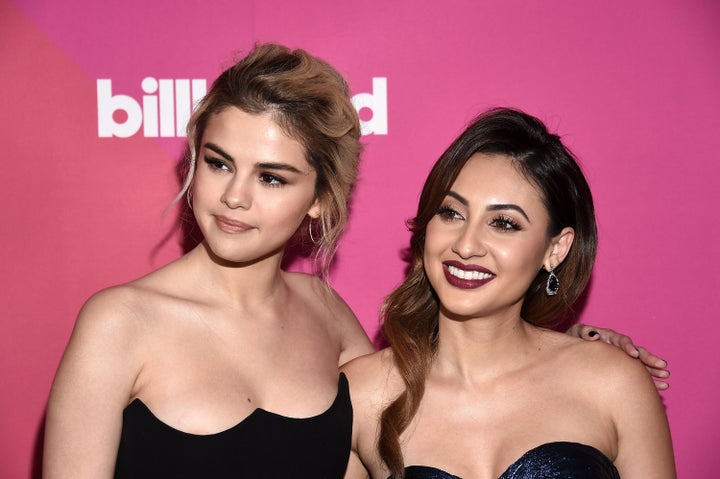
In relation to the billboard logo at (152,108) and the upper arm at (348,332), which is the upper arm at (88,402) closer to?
the upper arm at (348,332)

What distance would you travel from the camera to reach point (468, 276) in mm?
2145

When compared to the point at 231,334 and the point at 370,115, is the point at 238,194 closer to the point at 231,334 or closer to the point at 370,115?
the point at 231,334

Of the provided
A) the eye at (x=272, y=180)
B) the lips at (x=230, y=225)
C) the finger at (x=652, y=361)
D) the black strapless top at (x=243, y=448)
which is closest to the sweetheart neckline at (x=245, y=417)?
the black strapless top at (x=243, y=448)

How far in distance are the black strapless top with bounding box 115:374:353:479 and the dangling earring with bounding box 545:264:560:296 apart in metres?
0.66

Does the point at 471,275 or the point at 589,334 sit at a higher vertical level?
the point at 471,275

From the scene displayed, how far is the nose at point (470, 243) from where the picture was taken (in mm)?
2096

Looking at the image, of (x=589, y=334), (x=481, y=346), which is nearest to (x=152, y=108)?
(x=481, y=346)

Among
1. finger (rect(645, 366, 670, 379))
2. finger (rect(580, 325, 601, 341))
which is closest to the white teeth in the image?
finger (rect(580, 325, 601, 341))

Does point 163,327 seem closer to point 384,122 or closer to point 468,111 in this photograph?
point 384,122

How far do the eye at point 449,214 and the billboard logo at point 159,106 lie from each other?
601 millimetres

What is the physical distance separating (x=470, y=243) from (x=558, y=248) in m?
0.31

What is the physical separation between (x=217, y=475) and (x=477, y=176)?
101 cm

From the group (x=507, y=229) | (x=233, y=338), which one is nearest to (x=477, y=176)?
(x=507, y=229)

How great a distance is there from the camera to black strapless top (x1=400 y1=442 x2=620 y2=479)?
6.81 ft
